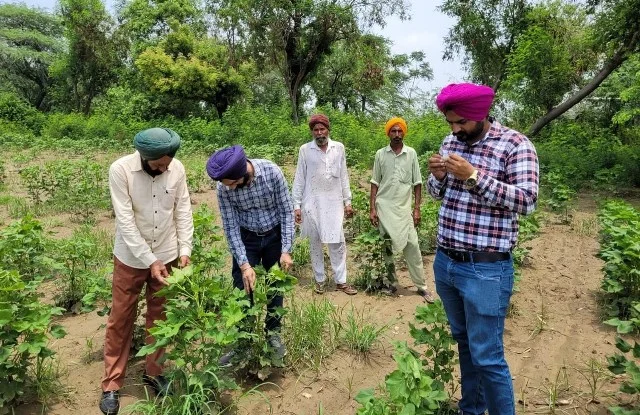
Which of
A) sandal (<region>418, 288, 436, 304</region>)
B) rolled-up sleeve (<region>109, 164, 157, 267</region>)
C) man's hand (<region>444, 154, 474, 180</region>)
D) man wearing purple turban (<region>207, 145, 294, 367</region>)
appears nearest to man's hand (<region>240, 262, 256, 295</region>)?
man wearing purple turban (<region>207, 145, 294, 367</region>)

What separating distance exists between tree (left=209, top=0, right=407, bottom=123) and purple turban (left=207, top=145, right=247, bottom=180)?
14.5m

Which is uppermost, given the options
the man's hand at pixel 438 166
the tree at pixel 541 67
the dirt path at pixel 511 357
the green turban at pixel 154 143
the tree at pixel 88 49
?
the tree at pixel 88 49

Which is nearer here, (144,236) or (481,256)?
(481,256)

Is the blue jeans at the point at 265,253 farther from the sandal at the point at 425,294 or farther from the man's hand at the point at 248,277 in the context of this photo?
the sandal at the point at 425,294

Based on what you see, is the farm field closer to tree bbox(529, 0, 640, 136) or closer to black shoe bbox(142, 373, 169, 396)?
black shoe bbox(142, 373, 169, 396)

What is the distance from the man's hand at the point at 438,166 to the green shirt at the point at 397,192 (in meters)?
2.31

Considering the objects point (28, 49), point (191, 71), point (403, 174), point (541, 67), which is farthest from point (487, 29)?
point (28, 49)

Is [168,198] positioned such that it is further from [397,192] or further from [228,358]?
[397,192]

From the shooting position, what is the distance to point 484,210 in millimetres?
2115

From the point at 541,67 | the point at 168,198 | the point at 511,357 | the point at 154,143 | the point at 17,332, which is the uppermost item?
the point at 541,67

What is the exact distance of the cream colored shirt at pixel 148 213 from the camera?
9.22 ft

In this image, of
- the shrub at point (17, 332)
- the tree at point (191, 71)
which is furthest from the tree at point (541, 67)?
the shrub at point (17, 332)

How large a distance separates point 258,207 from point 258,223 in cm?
11

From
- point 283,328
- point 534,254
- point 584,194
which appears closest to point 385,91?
point 584,194
